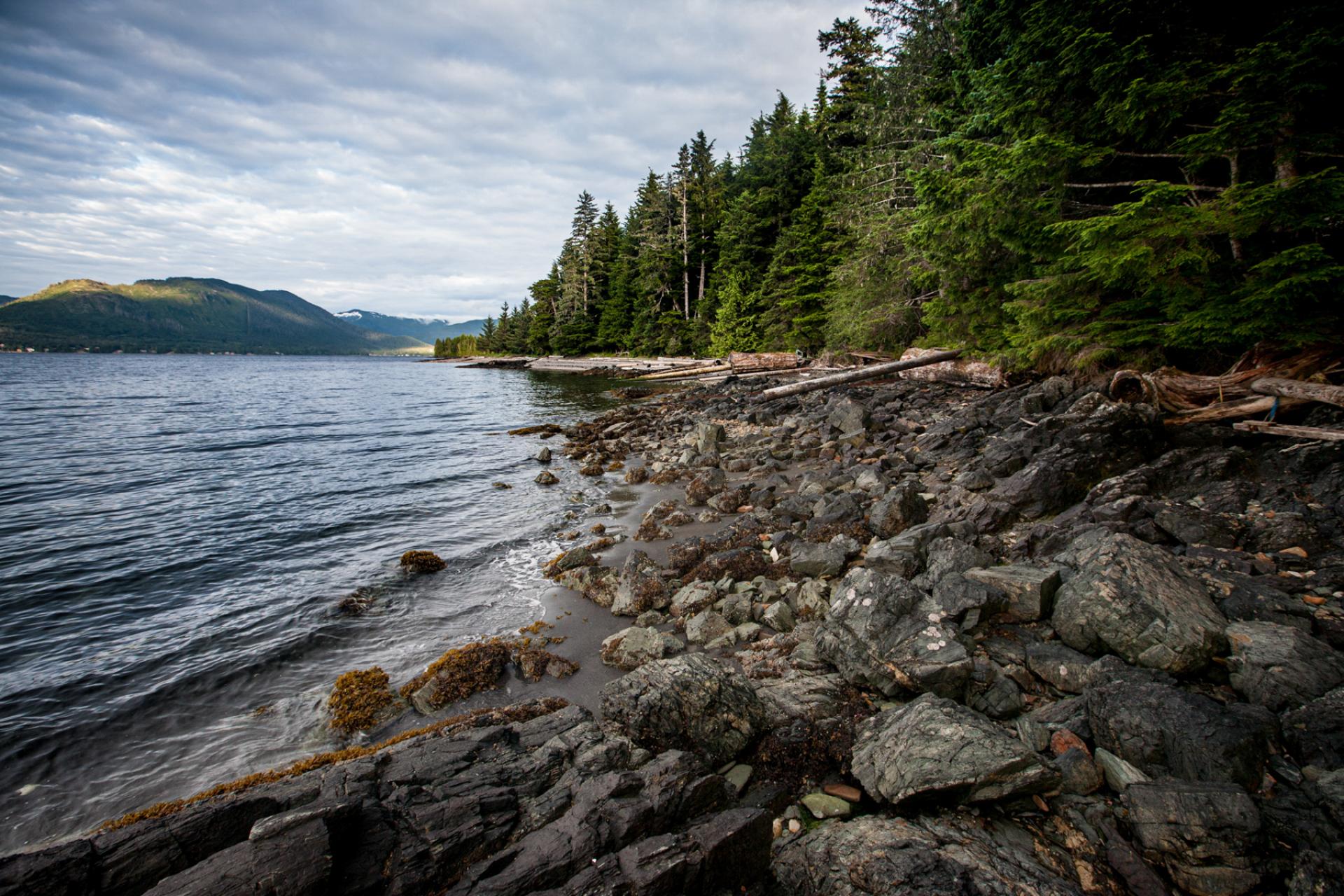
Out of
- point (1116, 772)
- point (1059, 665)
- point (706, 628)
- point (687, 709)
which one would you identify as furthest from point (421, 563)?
point (1116, 772)

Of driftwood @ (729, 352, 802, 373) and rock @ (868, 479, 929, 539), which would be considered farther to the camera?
driftwood @ (729, 352, 802, 373)

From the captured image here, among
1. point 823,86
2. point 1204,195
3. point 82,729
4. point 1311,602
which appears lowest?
point 82,729

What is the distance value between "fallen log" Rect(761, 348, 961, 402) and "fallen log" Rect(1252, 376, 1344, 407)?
36.0ft

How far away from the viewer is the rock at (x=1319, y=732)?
9.65 feet

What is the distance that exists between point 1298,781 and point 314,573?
39.7ft

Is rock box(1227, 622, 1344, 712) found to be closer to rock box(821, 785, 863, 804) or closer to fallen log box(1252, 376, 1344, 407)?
rock box(821, 785, 863, 804)

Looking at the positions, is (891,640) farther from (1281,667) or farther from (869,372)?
Answer: (869,372)

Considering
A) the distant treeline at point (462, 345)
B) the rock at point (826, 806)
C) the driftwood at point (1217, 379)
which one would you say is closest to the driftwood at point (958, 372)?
the driftwood at point (1217, 379)

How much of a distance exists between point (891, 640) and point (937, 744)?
4.43 feet

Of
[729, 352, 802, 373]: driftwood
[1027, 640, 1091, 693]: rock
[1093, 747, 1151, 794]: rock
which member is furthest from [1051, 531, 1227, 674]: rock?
[729, 352, 802, 373]: driftwood

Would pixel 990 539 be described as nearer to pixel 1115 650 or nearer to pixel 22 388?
pixel 1115 650

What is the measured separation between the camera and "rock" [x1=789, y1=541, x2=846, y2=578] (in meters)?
7.12

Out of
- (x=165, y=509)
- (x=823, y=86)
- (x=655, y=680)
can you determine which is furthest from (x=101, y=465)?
(x=823, y=86)

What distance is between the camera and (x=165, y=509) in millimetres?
12984
